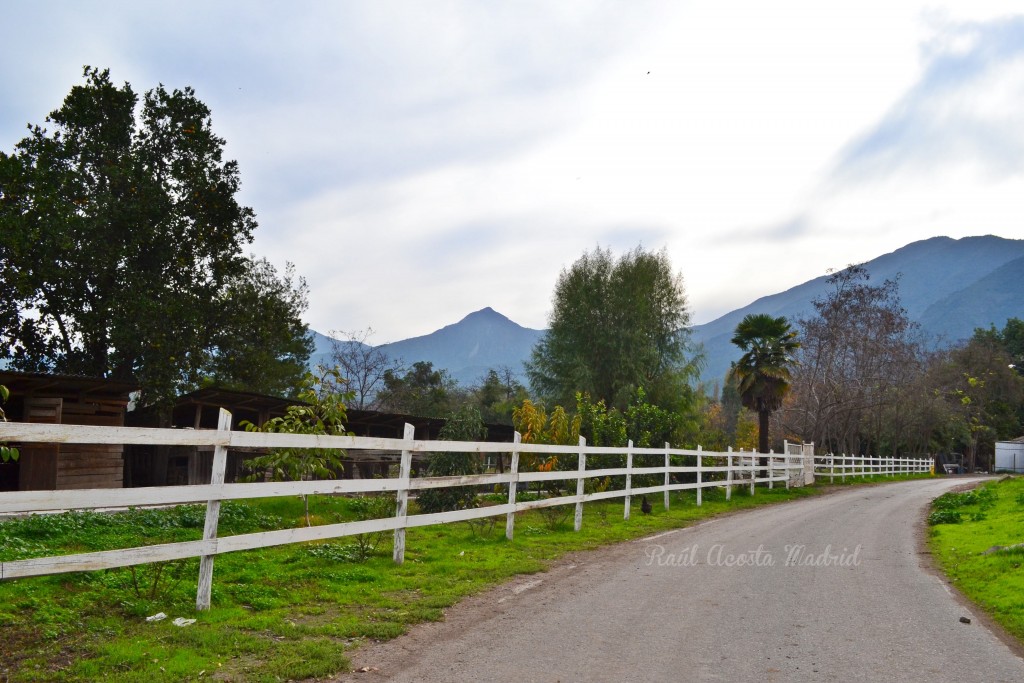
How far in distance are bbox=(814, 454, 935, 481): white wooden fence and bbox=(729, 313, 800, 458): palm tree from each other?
388cm

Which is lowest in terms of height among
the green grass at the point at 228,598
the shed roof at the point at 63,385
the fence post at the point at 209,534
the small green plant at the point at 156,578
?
the green grass at the point at 228,598

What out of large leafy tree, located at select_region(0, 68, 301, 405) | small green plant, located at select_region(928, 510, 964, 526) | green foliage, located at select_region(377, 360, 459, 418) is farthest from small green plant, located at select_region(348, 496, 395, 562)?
green foliage, located at select_region(377, 360, 459, 418)

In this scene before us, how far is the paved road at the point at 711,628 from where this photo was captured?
470cm

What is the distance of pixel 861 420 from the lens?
59.3m

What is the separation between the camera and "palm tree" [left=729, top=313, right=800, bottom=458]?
113 feet

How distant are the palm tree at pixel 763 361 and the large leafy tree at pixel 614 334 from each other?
6612 millimetres

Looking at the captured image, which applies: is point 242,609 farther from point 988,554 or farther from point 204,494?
point 988,554

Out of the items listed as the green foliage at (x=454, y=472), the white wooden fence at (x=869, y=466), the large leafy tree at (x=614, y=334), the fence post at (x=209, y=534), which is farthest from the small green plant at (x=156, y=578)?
the large leafy tree at (x=614, y=334)

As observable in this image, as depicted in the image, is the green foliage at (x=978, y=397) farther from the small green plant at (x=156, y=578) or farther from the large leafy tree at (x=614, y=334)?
the small green plant at (x=156, y=578)

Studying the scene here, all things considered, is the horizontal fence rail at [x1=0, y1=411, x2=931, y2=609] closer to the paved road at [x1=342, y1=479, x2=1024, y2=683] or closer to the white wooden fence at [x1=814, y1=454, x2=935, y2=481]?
the paved road at [x1=342, y1=479, x2=1024, y2=683]

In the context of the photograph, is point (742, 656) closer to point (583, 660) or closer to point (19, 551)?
point (583, 660)

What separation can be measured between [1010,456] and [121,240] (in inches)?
2573

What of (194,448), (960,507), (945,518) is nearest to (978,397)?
(960,507)

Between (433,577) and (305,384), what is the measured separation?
5071mm
